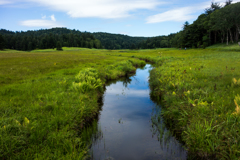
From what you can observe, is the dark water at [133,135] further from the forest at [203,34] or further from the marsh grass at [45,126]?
the forest at [203,34]

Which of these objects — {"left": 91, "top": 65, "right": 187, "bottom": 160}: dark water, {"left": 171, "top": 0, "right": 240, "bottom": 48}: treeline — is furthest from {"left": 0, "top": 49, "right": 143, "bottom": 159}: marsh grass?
{"left": 171, "top": 0, "right": 240, "bottom": 48}: treeline

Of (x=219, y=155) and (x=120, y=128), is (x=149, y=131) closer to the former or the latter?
(x=120, y=128)

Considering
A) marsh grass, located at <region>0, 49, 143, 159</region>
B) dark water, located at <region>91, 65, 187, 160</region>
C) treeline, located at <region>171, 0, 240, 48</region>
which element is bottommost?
dark water, located at <region>91, 65, 187, 160</region>

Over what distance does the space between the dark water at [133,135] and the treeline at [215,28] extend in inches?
→ 2220

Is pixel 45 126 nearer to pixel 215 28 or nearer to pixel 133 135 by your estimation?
pixel 133 135

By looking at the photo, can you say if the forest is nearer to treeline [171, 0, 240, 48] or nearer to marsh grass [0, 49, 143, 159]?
treeline [171, 0, 240, 48]

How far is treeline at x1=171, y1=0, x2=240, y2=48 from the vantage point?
4784 centimetres

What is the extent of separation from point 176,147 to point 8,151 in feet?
17.0

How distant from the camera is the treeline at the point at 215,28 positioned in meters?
47.8

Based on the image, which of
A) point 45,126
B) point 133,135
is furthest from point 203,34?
point 45,126

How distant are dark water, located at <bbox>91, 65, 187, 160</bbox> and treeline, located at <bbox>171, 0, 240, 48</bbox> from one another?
5639 centimetres

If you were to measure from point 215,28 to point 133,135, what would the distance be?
213 ft

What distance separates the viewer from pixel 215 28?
54.5m

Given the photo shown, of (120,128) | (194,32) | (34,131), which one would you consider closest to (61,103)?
(34,131)
